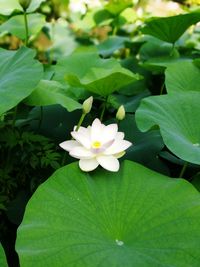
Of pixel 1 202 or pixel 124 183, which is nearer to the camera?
pixel 124 183

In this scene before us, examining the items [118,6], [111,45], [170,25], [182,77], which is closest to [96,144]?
[182,77]

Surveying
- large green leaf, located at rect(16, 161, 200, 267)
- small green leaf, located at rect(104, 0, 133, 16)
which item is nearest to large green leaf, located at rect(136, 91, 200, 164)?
large green leaf, located at rect(16, 161, 200, 267)

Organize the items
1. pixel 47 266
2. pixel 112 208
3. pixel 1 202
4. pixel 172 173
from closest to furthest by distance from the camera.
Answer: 1. pixel 47 266
2. pixel 112 208
3. pixel 1 202
4. pixel 172 173

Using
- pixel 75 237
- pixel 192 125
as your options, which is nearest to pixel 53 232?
pixel 75 237

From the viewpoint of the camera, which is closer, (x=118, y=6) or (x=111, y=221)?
(x=111, y=221)

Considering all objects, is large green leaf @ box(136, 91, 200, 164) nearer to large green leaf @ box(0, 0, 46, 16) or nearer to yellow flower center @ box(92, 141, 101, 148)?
yellow flower center @ box(92, 141, 101, 148)

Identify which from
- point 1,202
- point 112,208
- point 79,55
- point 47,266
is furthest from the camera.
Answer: point 79,55

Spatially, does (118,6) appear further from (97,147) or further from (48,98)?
(97,147)

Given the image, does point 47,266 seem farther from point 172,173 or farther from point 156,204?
point 172,173
